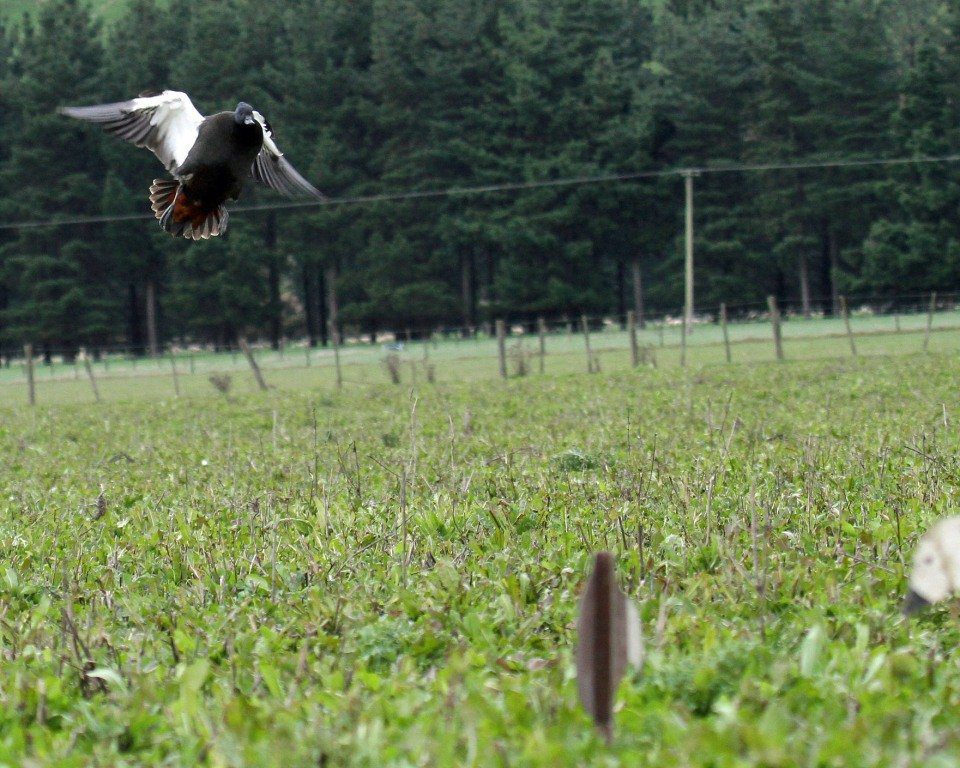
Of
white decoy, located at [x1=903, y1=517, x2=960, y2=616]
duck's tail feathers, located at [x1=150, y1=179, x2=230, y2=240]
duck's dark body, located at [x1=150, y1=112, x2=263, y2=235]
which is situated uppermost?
duck's dark body, located at [x1=150, y1=112, x2=263, y2=235]

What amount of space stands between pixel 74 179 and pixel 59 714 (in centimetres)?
6570

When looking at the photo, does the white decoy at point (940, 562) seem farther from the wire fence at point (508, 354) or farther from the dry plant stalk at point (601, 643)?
the wire fence at point (508, 354)

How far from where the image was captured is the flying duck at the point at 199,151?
7562 millimetres

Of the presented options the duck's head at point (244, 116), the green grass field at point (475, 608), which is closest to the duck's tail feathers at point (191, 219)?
the duck's head at point (244, 116)

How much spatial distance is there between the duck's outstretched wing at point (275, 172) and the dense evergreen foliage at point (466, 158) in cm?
5728

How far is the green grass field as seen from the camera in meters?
3.48

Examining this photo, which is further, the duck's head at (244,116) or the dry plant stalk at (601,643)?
the duck's head at (244,116)

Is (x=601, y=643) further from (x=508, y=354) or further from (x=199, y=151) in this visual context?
(x=508, y=354)

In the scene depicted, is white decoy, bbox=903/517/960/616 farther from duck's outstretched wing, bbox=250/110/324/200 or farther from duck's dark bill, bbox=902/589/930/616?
duck's outstretched wing, bbox=250/110/324/200

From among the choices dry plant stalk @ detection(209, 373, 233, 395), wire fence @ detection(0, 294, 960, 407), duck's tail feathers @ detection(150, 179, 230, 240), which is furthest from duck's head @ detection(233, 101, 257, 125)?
dry plant stalk @ detection(209, 373, 233, 395)

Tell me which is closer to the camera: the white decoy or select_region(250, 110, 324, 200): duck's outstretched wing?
the white decoy

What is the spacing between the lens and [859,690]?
3691 mm

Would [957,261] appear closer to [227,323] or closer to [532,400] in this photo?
[227,323]

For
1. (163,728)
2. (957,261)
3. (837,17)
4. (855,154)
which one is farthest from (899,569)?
(837,17)
